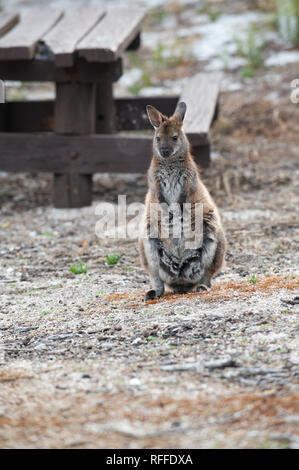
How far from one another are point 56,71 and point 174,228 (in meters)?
3.39

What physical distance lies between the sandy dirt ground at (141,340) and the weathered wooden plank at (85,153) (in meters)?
0.54

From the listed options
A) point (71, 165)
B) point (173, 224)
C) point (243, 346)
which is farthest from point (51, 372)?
point (71, 165)

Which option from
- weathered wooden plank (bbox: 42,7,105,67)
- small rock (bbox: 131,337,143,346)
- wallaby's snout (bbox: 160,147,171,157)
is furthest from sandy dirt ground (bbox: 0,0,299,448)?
weathered wooden plank (bbox: 42,7,105,67)

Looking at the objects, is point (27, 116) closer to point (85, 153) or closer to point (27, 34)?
point (27, 34)

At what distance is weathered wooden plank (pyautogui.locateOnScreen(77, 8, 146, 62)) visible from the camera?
756 cm

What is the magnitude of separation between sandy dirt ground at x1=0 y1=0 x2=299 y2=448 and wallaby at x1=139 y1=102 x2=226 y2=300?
0.19 metres

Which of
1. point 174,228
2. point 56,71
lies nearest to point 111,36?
point 56,71

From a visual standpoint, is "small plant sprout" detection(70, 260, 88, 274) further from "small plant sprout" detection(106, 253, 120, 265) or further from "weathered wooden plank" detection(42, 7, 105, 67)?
"weathered wooden plank" detection(42, 7, 105, 67)

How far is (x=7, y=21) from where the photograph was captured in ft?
30.2

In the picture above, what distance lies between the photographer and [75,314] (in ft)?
16.6

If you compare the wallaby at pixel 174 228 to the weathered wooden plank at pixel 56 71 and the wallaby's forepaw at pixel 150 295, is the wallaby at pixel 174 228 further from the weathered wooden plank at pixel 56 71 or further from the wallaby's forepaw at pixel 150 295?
the weathered wooden plank at pixel 56 71

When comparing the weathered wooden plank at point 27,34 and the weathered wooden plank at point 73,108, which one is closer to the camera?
the weathered wooden plank at point 27,34

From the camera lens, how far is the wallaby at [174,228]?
5559 mm

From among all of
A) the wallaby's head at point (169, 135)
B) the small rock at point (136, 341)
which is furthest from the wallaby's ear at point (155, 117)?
the small rock at point (136, 341)
